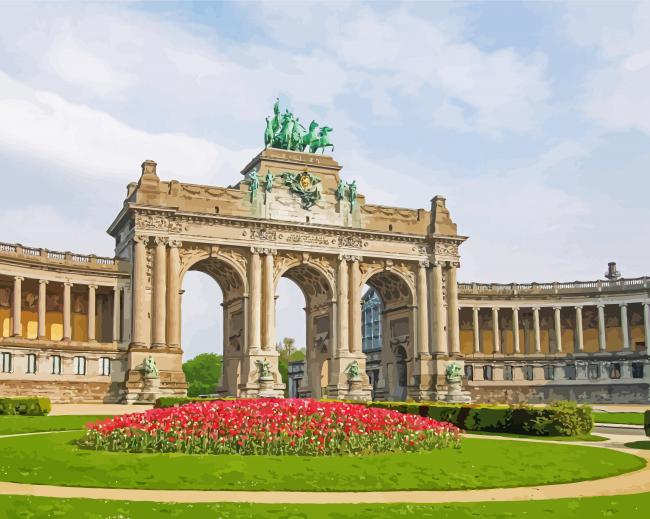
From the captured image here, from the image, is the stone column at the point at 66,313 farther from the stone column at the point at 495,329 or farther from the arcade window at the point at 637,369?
the arcade window at the point at 637,369

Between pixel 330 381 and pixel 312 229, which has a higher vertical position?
pixel 312 229

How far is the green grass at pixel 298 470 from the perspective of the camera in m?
22.5

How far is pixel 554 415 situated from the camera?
1620 inches

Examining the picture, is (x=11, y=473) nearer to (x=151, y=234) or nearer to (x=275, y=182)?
(x=151, y=234)

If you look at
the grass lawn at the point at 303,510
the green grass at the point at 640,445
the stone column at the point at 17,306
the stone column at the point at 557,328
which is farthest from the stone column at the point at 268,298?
the grass lawn at the point at 303,510

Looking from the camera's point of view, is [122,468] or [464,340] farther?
[464,340]

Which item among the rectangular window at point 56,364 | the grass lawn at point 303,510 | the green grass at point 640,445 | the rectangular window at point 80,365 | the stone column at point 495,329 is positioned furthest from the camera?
the stone column at point 495,329

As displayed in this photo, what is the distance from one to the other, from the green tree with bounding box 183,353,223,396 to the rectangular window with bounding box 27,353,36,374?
98.0 meters

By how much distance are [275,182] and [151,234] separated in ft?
45.7

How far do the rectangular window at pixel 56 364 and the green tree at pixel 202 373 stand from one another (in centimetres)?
9650

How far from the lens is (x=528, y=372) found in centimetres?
9488

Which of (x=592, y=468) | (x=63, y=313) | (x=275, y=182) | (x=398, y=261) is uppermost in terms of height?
(x=275, y=182)

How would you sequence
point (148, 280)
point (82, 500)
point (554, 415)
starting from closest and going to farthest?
point (82, 500) < point (554, 415) < point (148, 280)

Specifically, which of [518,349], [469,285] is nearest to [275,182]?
[469,285]
